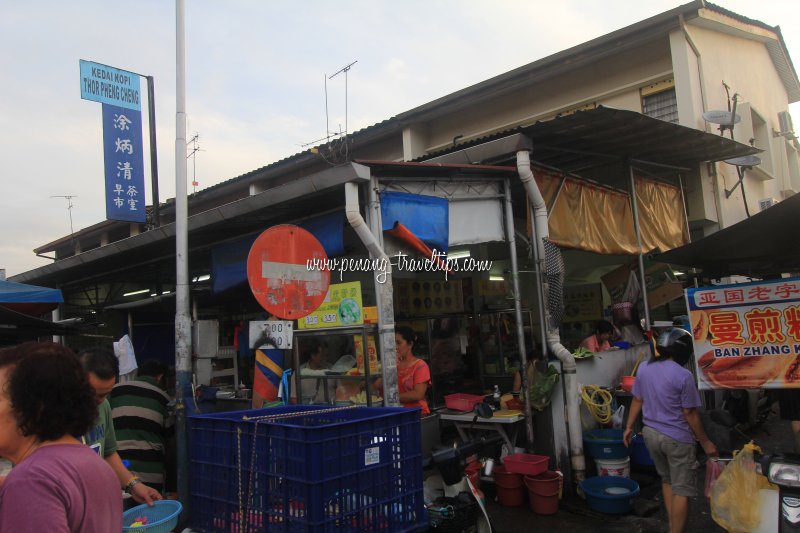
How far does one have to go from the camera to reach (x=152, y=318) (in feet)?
37.4

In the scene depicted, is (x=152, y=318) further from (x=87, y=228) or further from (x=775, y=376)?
(x=775, y=376)

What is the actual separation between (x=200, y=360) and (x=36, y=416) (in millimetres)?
6197

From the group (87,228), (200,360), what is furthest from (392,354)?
(87,228)

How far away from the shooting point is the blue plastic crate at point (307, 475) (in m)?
3.11

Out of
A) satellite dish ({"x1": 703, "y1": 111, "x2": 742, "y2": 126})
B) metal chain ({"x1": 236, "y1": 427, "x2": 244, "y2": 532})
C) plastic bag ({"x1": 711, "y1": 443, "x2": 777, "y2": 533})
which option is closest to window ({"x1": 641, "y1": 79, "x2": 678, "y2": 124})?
satellite dish ({"x1": 703, "y1": 111, "x2": 742, "y2": 126})

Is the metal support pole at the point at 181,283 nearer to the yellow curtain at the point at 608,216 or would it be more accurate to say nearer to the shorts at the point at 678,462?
the shorts at the point at 678,462

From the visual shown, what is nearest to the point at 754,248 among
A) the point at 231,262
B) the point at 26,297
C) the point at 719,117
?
the point at 231,262

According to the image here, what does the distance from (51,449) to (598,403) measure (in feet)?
21.6

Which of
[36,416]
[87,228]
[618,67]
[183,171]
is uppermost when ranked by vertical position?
[618,67]

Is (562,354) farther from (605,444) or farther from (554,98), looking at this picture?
(554,98)

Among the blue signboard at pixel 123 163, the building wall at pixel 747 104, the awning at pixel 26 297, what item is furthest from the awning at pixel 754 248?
the blue signboard at pixel 123 163

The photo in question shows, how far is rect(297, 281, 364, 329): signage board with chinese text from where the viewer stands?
5.79m

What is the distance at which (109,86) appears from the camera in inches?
323

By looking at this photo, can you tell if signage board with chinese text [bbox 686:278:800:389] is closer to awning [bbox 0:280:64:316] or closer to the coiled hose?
the coiled hose
